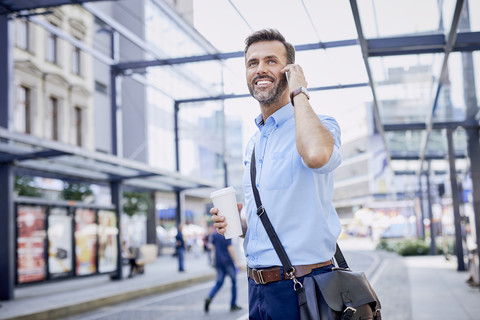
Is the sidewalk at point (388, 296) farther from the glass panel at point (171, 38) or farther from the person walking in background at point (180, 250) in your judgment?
the glass panel at point (171, 38)

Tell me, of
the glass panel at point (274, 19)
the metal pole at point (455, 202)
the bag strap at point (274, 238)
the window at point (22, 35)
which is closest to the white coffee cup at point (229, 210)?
the bag strap at point (274, 238)

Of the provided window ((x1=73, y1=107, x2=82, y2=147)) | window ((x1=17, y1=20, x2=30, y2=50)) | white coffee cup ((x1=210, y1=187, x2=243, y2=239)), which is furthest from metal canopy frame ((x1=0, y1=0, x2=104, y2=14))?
window ((x1=73, y1=107, x2=82, y2=147))

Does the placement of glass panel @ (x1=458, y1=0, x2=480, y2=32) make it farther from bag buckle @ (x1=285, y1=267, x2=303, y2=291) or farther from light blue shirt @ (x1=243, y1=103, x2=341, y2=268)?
bag buckle @ (x1=285, y1=267, x2=303, y2=291)

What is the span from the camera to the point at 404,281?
1534 cm

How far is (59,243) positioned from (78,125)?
58.5 feet

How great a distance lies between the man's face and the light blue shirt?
196mm

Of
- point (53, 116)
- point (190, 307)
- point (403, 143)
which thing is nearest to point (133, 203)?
point (53, 116)

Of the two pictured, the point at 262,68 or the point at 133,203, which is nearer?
the point at 262,68

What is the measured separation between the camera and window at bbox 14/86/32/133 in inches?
1066

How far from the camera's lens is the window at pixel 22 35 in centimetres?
2723

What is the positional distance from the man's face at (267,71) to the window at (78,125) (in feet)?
100

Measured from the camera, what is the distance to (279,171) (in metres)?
2.31

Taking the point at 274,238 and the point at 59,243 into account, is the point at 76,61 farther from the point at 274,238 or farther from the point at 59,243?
the point at 274,238

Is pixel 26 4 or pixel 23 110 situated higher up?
pixel 23 110
